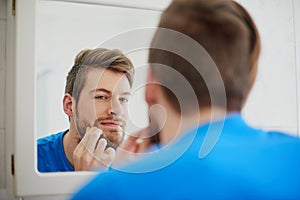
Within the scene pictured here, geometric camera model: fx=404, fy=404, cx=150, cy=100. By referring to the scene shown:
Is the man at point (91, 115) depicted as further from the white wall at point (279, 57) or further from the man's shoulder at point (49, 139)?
the white wall at point (279, 57)

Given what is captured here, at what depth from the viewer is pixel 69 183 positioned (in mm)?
1019

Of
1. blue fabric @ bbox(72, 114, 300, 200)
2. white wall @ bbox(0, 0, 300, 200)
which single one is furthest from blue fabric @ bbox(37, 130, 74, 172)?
blue fabric @ bbox(72, 114, 300, 200)

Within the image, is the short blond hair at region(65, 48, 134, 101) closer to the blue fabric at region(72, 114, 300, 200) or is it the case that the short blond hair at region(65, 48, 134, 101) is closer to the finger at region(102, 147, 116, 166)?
the finger at region(102, 147, 116, 166)

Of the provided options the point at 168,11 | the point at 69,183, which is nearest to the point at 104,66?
the point at 69,183

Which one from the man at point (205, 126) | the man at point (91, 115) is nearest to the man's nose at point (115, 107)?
the man at point (91, 115)

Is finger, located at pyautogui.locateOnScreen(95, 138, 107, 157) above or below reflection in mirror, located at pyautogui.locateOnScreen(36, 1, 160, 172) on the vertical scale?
below

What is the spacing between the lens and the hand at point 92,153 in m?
1.04

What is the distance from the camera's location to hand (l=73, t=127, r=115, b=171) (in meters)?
1.04

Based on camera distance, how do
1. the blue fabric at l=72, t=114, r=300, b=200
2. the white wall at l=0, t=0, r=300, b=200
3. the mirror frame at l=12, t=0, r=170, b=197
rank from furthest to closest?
1. the white wall at l=0, t=0, r=300, b=200
2. the mirror frame at l=12, t=0, r=170, b=197
3. the blue fabric at l=72, t=114, r=300, b=200

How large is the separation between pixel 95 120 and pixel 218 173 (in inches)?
28.6

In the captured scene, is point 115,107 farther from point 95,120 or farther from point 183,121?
point 183,121

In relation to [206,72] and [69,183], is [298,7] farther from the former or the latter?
[206,72]

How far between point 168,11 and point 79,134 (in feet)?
2.24

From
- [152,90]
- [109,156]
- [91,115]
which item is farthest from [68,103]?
[152,90]
